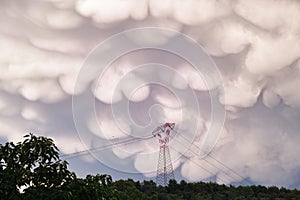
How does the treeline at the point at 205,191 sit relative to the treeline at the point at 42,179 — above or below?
above

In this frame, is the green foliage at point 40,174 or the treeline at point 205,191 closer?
the green foliage at point 40,174

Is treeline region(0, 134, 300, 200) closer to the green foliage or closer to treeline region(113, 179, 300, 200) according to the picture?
the green foliage

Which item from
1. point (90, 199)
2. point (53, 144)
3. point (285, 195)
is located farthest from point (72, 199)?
point (285, 195)

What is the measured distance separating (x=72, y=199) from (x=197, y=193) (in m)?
121

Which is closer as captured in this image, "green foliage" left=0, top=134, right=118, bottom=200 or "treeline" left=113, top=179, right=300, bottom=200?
"green foliage" left=0, top=134, right=118, bottom=200

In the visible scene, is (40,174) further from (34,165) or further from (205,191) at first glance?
(205,191)

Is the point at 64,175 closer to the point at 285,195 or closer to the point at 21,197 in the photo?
the point at 21,197

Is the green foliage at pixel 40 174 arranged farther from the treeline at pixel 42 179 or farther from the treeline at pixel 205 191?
the treeline at pixel 205 191

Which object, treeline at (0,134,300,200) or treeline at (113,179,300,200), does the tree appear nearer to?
treeline at (0,134,300,200)

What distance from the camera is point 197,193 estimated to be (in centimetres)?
13538

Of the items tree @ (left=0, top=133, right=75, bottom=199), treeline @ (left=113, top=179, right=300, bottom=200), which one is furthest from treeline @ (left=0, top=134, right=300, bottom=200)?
treeline @ (left=113, top=179, right=300, bottom=200)

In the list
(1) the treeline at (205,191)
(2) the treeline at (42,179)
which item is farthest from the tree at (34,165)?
(1) the treeline at (205,191)

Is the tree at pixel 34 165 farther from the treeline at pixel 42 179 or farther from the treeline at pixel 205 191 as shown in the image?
the treeline at pixel 205 191

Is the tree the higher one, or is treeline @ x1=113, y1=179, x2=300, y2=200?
treeline @ x1=113, y1=179, x2=300, y2=200
